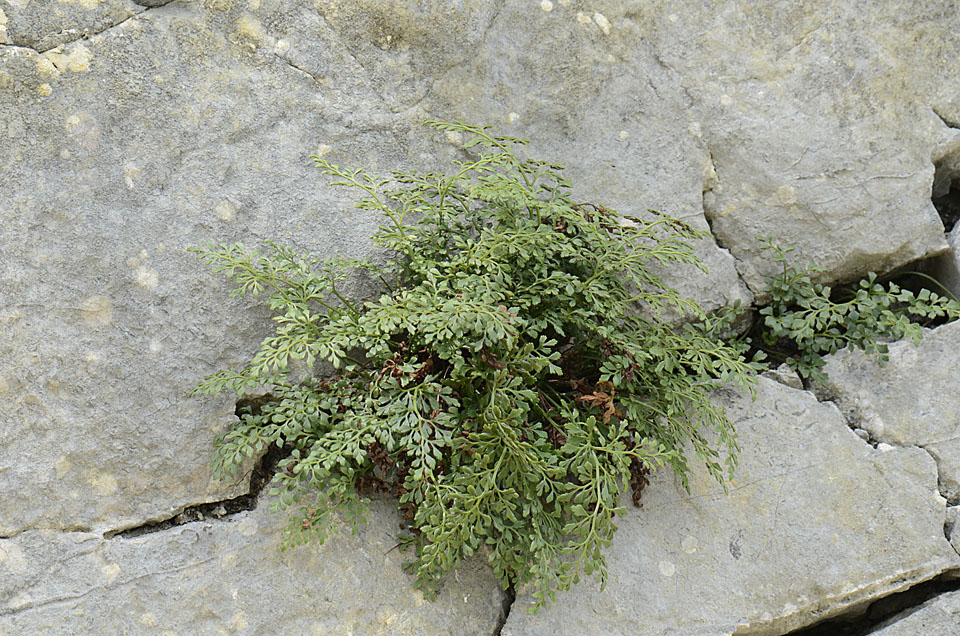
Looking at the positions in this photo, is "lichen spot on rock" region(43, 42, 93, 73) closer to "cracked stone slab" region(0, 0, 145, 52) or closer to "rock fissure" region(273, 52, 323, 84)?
"cracked stone slab" region(0, 0, 145, 52)

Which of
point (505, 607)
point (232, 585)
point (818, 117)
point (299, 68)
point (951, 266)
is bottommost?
point (232, 585)

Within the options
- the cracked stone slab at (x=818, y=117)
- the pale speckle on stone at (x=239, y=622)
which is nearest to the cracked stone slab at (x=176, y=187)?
the cracked stone slab at (x=818, y=117)

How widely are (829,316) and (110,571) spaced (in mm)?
2393

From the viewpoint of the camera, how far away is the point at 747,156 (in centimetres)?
303

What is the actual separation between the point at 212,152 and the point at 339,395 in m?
0.91

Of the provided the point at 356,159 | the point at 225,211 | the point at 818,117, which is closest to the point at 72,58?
the point at 225,211

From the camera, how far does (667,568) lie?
2.58 m

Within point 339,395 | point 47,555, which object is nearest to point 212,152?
point 339,395

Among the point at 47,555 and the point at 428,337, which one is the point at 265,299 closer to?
the point at 428,337

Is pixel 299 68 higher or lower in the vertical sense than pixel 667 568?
higher

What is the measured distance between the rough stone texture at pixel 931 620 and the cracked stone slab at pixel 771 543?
Answer: 0.30 ft

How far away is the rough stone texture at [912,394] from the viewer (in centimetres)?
278

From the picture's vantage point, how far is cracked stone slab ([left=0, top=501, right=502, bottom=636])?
239cm

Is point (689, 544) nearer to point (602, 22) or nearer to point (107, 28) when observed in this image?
point (602, 22)
